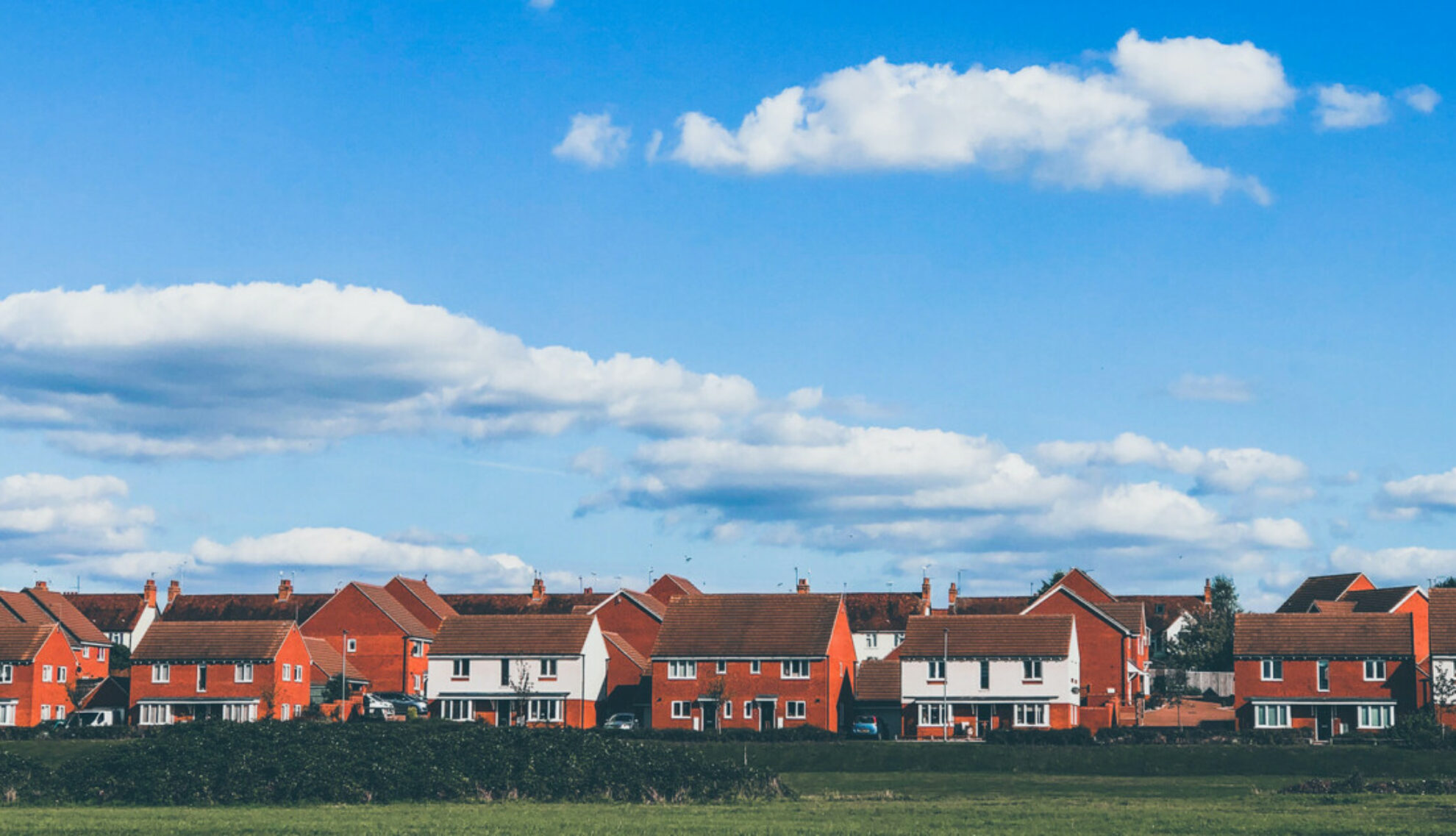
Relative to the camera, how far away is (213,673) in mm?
93312

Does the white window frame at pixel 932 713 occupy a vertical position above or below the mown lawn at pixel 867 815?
above

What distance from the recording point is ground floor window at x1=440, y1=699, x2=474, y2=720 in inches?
3728

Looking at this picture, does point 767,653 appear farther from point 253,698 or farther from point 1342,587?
point 1342,587

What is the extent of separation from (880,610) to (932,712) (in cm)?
3628

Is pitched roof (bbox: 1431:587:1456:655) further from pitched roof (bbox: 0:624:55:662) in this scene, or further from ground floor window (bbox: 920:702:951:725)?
pitched roof (bbox: 0:624:55:662)

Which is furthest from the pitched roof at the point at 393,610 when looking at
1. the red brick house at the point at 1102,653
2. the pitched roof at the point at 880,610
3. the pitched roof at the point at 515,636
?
the red brick house at the point at 1102,653

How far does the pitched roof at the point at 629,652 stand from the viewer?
10100 cm

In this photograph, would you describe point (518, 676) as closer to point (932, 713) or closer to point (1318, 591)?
point (932, 713)

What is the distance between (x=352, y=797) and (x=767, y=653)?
4109 cm

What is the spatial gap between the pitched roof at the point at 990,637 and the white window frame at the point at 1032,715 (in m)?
2.73

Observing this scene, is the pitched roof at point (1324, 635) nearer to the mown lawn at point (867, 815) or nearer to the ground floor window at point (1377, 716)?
the ground floor window at point (1377, 716)

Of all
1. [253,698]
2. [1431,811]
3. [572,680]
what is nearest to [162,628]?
[253,698]

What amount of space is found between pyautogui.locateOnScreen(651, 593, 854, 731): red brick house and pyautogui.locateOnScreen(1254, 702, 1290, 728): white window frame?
22.6 meters

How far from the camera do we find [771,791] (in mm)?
54250
